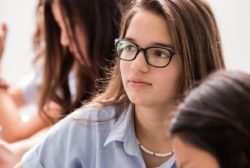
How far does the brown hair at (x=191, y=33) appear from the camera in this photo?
105cm

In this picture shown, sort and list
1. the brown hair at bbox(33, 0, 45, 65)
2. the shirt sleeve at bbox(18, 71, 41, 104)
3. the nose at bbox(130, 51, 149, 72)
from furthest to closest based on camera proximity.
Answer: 1. the shirt sleeve at bbox(18, 71, 41, 104)
2. the brown hair at bbox(33, 0, 45, 65)
3. the nose at bbox(130, 51, 149, 72)

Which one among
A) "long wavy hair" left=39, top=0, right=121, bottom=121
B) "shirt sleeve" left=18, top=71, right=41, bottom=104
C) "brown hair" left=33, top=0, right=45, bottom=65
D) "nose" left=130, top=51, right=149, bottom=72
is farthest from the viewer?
"shirt sleeve" left=18, top=71, right=41, bottom=104

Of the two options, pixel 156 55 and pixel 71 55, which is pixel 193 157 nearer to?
pixel 156 55

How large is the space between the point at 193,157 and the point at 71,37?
0.85m

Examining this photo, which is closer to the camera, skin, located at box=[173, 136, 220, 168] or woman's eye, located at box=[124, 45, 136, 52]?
skin, located at box=[173, 136, 220, 168]

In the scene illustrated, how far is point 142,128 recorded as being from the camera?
1.18 metres

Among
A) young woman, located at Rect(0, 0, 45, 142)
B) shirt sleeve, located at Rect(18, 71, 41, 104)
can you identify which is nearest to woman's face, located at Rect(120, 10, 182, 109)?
young woman, located at Rect(0, 0, 45, 142)

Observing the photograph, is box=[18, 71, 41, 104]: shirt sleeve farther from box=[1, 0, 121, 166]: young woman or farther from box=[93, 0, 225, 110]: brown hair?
box=[93, 0, 225, 110]: brown hair

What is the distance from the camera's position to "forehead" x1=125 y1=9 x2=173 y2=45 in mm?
1044

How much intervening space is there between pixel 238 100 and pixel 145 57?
0.29m

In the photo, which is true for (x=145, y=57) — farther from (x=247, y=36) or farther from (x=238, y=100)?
(x=247, y=36)

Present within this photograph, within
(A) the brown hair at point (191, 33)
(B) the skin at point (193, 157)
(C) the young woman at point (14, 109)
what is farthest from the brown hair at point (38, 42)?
(B) the skin at point (193, 157)

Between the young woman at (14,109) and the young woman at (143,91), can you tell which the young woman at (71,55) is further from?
the young woman at (143,91)

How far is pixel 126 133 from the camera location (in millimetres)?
1162
